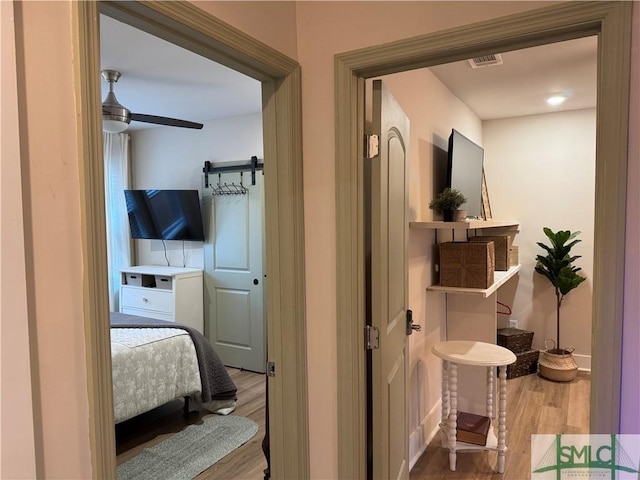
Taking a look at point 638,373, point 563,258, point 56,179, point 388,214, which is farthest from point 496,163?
point 56,179

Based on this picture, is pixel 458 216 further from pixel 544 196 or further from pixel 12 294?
pixel 12 294

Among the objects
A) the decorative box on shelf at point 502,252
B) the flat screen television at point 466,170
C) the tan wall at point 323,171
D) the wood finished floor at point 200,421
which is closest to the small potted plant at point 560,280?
the decorative box on shelf at point 502,252

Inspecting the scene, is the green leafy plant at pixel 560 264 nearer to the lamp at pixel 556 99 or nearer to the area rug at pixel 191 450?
the lamp at pixel 556 99

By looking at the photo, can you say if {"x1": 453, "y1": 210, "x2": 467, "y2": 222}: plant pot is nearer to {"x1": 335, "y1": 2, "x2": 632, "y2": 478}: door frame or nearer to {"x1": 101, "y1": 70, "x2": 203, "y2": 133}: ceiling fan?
{"x1": 335, "y1": 2, "x2": 632, "y2": 478}: door frame

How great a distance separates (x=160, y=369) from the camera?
2.95 meters

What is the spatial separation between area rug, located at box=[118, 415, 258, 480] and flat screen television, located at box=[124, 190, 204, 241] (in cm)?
192

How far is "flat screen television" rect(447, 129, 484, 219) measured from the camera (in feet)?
10.0

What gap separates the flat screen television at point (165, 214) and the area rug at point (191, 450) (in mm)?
1925

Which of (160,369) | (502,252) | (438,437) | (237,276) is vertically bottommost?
(438,437)

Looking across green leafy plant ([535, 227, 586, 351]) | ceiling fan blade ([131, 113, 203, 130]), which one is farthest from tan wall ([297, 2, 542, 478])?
green leafy plant ([535, 227, 586, 351])

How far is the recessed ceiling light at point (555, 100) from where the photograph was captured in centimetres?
365

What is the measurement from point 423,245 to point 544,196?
225cm

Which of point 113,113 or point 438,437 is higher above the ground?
point 113,113
